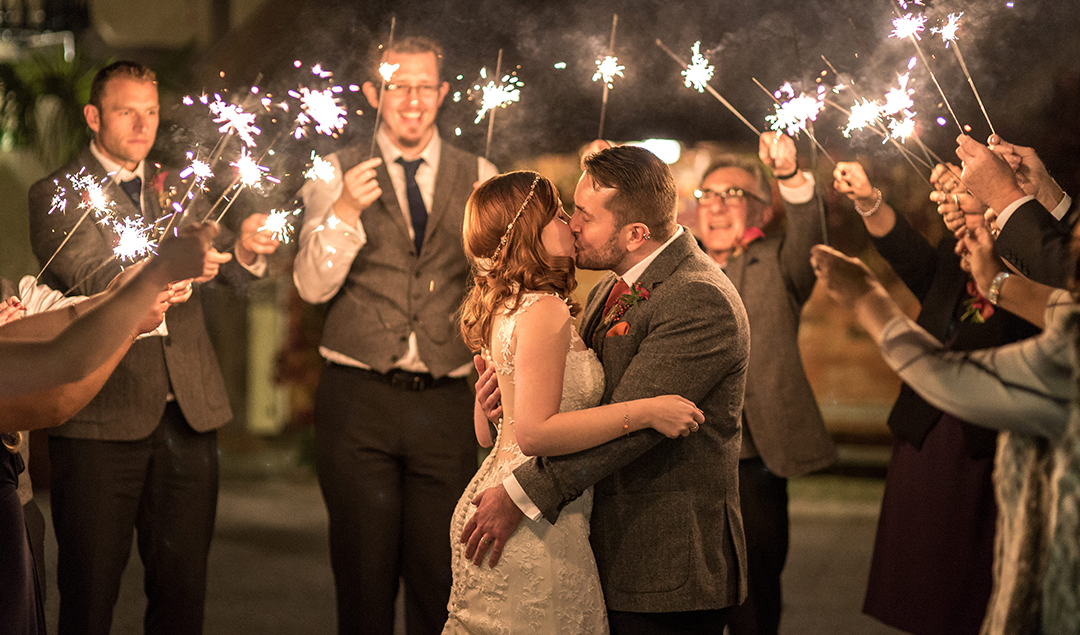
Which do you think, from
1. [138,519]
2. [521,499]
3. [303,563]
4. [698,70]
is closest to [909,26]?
[698,70]

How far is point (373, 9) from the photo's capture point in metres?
3.12

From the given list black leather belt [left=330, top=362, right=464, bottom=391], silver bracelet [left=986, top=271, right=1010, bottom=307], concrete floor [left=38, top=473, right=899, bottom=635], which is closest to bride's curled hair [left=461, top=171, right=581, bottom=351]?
black leather belt [left=330, top=362, right=464, bottom=391]

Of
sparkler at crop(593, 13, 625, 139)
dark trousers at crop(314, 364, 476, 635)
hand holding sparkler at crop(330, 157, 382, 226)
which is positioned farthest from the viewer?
sparkler at crop(593, 13, 625, 139)

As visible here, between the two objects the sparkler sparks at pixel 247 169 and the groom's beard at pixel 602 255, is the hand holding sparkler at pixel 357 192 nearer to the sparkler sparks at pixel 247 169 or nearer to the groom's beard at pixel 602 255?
the sparkler sparks at pixel 247 169

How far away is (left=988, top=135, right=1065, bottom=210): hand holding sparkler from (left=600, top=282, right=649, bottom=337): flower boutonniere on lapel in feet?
3.13

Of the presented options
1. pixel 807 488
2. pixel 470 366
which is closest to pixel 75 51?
pixel 470 366

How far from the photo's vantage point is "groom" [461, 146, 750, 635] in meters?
1.86

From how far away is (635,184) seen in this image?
1.96m

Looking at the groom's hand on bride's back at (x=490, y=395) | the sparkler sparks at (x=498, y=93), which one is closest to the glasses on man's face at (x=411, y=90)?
the sparkler sparks at (x=498, y=93)

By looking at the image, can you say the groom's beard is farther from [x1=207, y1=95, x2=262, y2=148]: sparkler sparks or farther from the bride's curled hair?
[x1=207, y1=95, x2=262, y2=148]: sparkler sparks

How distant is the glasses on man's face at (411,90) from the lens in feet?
9.41

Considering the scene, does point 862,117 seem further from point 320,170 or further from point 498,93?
point 320,170

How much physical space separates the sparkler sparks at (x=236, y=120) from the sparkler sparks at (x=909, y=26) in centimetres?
204

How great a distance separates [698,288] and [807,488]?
14.3 ft
